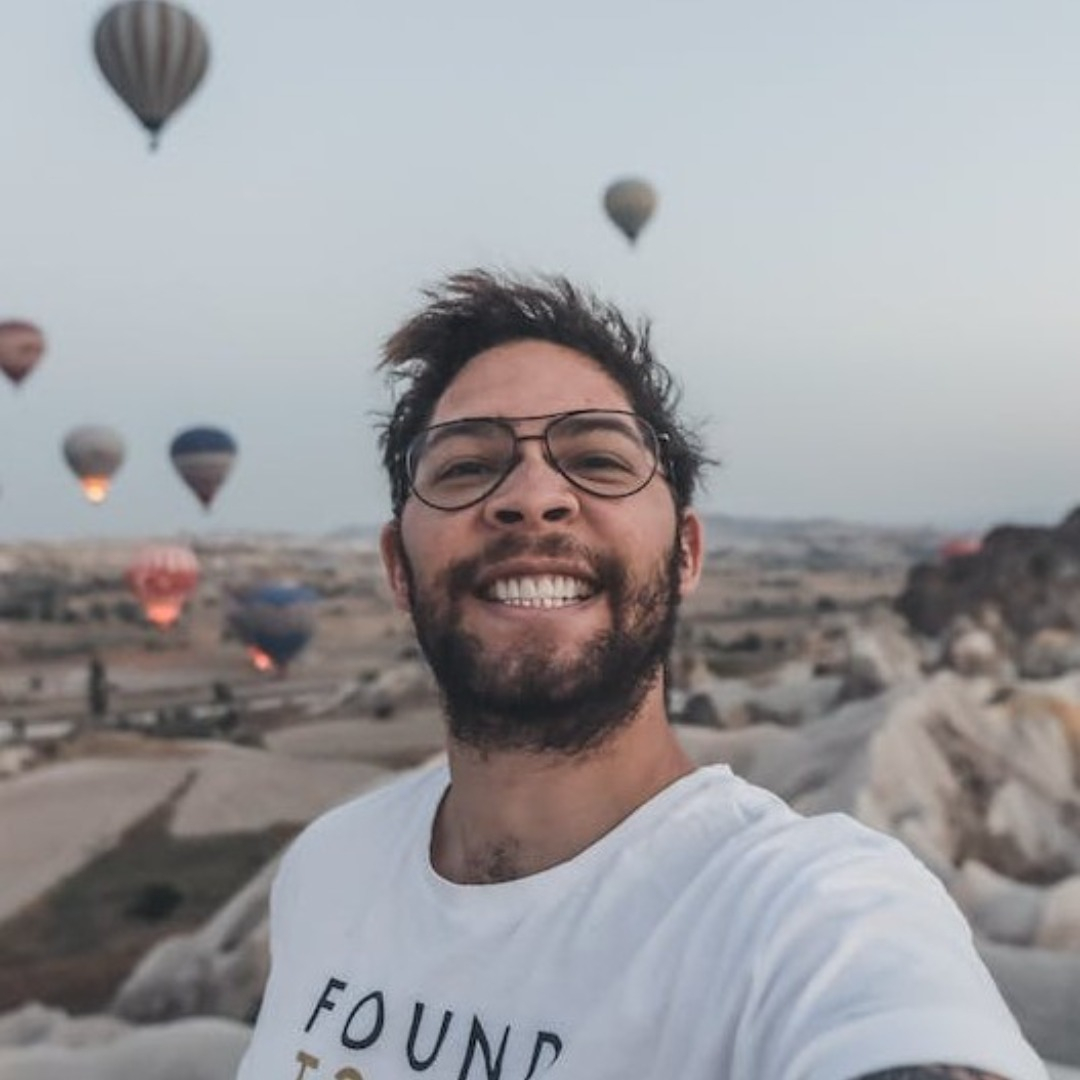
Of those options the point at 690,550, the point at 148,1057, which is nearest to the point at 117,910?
the point at 148,1057

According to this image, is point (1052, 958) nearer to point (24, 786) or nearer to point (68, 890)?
point (68, 890)

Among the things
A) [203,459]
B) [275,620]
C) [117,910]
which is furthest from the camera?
[275,620]

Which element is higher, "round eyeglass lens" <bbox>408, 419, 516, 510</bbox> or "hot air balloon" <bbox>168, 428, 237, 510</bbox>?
"round eyeglass lens" <bbox>408, 419, 516, 510</bbox>

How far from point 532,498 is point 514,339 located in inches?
17.7

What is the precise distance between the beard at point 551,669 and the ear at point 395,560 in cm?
23

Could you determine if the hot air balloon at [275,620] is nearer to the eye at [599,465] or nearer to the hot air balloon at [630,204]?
the hot air balloon at [630,204]

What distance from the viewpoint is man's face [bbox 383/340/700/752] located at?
234cm

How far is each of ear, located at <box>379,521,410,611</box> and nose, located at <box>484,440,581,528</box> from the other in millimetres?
312

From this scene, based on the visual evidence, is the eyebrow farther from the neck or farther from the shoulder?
the shoulder

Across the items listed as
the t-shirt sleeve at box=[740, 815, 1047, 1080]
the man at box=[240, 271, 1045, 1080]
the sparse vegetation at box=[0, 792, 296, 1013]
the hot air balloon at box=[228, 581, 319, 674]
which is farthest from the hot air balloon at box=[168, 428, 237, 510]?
the t-shirt sleeve at box=[740, 815, 1047, 1080]

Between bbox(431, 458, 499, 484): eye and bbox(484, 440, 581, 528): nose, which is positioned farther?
bbox(431, 458, 499, 484): eye

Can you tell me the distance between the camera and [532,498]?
7.79 feet

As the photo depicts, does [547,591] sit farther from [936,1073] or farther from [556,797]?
[936,1073]

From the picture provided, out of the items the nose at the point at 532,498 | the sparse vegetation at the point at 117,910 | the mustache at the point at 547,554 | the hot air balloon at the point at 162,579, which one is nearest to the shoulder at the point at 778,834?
the mustache at the point at 547,554
